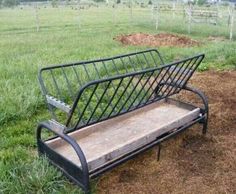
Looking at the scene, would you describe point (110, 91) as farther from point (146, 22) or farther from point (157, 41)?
point (146, 22)

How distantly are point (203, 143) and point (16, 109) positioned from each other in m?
2.47

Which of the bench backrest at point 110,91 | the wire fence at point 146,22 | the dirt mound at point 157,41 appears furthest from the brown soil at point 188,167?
the wire fence at point 146,22

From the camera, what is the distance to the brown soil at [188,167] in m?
2.86

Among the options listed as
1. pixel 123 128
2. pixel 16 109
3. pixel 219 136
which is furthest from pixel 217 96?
pixel 16 109

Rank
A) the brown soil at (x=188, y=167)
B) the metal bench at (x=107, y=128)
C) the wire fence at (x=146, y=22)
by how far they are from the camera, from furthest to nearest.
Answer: the wire fence at (x=146, y=22), the brown soil at (x=188, y=167), the metal bench at (x=107, y=128)

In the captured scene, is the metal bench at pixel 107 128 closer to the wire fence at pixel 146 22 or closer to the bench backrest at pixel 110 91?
the bench backrest at pixel 110 91

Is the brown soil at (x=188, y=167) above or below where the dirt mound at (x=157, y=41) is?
below

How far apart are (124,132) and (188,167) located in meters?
0.74

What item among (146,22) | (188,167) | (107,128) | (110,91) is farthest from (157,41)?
(146,22)

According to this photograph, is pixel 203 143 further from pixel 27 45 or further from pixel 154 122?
pixel 27 45

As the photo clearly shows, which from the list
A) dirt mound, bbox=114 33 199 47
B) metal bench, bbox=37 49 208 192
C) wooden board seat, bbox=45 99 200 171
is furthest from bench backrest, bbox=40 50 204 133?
dirt mound, bbox=114 33 199 47

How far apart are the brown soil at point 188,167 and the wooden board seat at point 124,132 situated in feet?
0.81

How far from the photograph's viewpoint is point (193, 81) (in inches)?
241

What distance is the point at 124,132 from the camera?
11.1 ft
